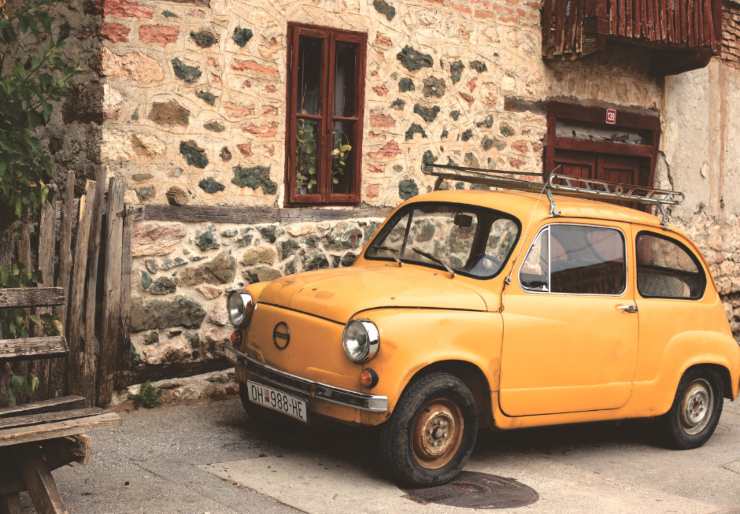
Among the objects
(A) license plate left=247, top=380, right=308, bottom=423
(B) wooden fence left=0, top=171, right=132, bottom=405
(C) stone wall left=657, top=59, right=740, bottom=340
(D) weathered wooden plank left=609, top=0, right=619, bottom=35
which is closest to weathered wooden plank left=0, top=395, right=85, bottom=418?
(A) license plate left=247, top=380, right=308, bottom=423

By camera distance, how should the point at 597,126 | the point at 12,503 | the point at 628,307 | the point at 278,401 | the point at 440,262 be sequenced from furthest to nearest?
the point at 597,126 < the point at 628,307 < the point at 440,262 < the point at 278,401 < the point at 12,503

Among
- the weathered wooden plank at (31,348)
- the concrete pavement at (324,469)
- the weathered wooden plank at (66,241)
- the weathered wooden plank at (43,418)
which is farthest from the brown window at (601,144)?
the weathered wooden plank at (43,418)

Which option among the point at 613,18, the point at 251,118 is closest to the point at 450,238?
the point at 251,118

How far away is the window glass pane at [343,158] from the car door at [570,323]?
2.82 m

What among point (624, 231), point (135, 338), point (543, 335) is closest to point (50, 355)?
point (135, 338)

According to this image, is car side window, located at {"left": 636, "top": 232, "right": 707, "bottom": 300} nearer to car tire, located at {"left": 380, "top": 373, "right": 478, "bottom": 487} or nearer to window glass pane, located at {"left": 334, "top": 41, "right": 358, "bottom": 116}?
car tire, located at {"left": 380, "top": 373, "right": 478, "bottom": 487}

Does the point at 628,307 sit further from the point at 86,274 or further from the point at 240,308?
the point at 86,274

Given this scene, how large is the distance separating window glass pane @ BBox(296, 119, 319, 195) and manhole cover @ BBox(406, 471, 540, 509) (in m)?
3.39

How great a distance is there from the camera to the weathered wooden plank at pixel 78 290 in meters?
7.11

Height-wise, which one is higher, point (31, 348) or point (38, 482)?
point (31, 348)

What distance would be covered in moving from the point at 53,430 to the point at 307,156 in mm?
4625

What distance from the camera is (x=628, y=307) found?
6980 mm

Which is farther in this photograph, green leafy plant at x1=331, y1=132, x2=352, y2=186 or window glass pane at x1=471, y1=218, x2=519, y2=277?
green leafy plant at x1=331, y1=132, x2=352, y2=186

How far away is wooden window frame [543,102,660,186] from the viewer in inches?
421
